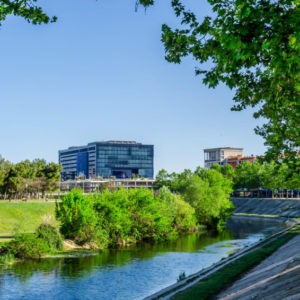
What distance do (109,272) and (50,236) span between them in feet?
48.8

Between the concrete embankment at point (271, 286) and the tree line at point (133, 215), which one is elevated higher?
the tree line at point (133, 215)

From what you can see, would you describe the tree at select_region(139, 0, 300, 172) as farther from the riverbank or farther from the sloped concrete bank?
the sloped concrete bank

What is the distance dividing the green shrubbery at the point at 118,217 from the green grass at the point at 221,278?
25.6 metres

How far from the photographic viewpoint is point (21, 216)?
7738 cm

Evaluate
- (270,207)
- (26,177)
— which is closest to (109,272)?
(26,177)

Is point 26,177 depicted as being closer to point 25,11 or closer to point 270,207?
point 270,207

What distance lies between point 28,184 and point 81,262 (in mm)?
65166

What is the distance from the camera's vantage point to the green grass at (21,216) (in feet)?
235

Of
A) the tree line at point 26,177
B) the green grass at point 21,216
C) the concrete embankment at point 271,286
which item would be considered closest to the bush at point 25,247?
the green grass at point 21,216

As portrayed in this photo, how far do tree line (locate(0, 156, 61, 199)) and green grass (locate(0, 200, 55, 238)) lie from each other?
1020 inches

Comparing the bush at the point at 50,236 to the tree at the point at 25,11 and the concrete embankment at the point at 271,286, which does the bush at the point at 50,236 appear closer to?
the concrete embankment at the point at 271,286

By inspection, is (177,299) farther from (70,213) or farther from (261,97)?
(70,213)

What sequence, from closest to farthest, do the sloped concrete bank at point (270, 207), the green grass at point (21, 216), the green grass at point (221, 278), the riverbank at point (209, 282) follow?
the green grass at point (221, 278) → the riverbank at point (209, 282) → the green grass at point (21, 216) → the sloped concrete bank at point (270, 207)

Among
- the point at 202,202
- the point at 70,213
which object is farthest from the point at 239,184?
the point at 70,213
